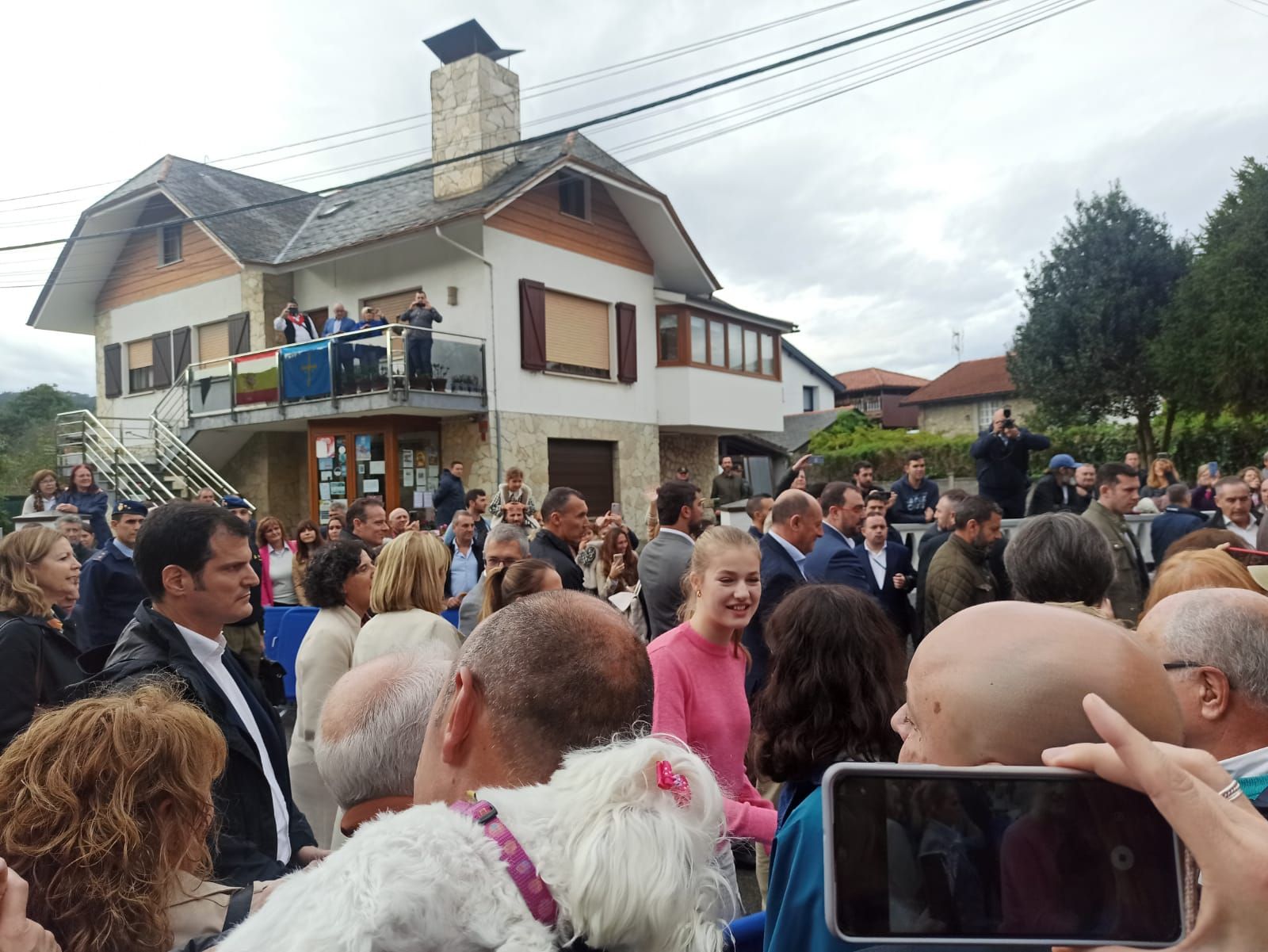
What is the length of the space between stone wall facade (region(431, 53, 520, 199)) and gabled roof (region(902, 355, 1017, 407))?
35.3 metres

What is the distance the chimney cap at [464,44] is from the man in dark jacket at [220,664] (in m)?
19.3

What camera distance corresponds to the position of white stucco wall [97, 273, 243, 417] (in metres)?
21.5

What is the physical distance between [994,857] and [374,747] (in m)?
1.60

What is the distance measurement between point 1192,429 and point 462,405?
2145 cm

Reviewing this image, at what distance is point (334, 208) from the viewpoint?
24.5 m

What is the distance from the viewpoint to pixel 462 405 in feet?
58.8

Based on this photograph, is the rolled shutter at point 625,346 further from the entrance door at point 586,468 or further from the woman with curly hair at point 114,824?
the woman with curly hair at point 114,824

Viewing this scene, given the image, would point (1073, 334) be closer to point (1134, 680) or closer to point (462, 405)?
point (462, 405)

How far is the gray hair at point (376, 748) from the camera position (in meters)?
2.12

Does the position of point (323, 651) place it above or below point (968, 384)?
below

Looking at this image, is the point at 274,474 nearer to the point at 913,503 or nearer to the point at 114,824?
the point at 913,503

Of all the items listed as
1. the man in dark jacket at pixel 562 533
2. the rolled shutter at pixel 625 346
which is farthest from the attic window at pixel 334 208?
the man in dark jacket at pixel 562 533

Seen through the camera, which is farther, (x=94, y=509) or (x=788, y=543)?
(x=94, y=509)

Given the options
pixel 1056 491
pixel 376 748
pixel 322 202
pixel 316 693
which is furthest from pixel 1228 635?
pixel 322 202
